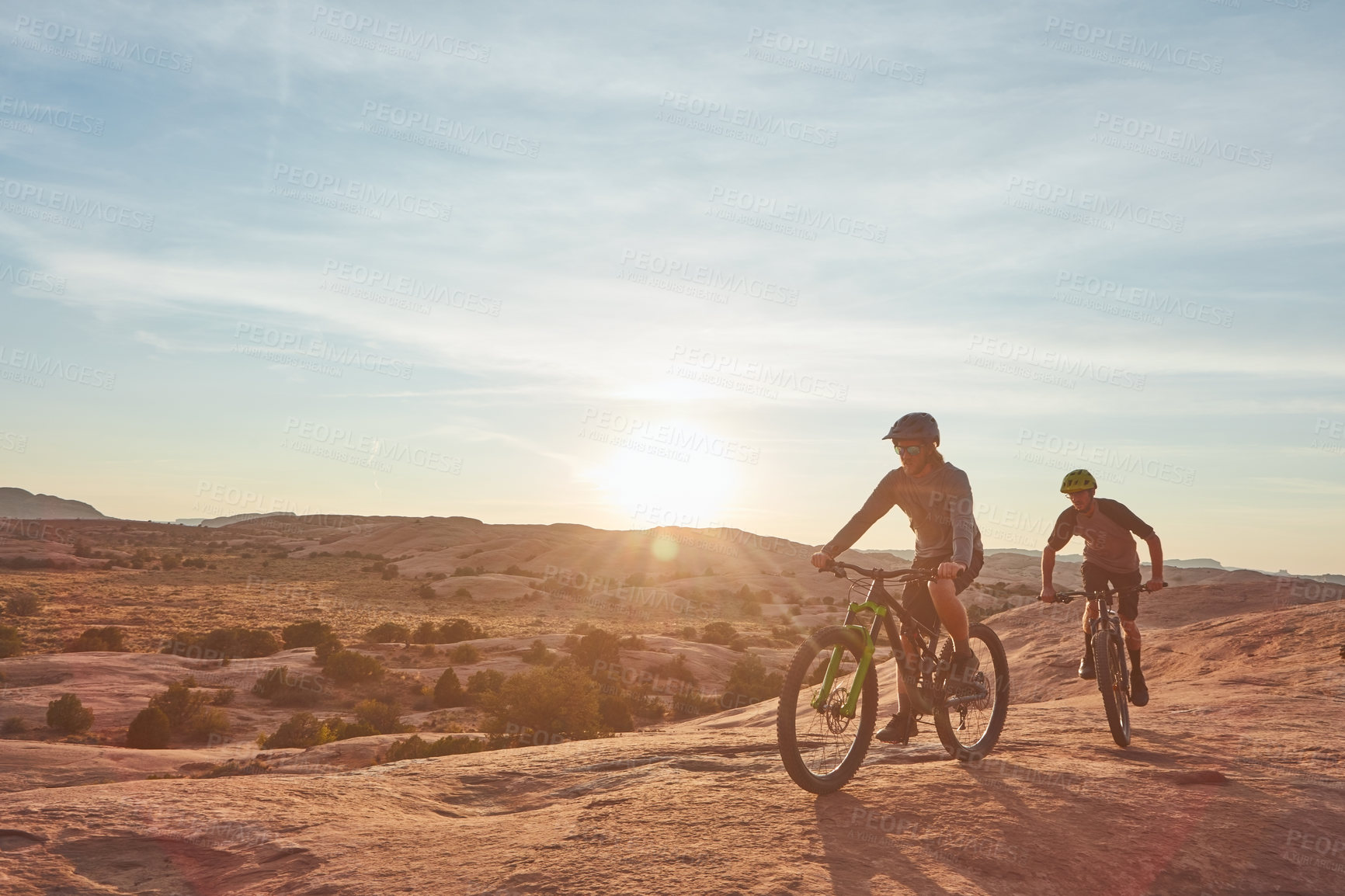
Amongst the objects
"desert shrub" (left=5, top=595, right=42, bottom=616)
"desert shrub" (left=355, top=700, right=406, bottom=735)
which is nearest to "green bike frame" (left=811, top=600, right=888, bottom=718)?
"desert shrub" (left=355, top=700, right=406, bottom=735)

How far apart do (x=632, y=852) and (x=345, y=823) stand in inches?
83.7

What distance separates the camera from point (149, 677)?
22.6m

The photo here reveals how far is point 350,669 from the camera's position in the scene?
80.9 feet

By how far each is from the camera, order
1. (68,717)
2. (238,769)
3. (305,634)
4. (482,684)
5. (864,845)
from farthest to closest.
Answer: (305,634)
(482,684)
(68,717)
(238,769)
(864,845)

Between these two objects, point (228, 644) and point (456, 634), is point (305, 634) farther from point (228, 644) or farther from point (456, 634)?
point (456, 634)

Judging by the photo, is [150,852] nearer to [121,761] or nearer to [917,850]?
[917,850]

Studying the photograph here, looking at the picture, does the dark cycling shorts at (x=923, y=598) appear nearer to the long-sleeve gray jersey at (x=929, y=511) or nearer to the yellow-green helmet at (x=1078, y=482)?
the long-sleeve gray jersey at (x=929, y=511)

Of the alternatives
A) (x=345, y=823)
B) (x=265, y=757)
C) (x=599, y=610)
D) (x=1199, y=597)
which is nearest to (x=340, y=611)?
(x=599, y=610)

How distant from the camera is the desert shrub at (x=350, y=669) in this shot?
24.5 m

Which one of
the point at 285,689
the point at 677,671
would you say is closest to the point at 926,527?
the point at 285,689

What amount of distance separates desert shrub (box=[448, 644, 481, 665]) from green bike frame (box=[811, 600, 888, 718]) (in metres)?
24.2

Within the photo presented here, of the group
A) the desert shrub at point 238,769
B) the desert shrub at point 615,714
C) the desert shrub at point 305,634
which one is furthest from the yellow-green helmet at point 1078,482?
the desert shrub at point 305,634

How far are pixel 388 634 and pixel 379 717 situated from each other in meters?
14.7

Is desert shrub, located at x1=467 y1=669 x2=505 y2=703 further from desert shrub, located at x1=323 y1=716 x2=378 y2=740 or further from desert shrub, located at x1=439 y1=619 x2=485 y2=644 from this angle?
desert shrub, located at x1=439 y1=619 x2=485 y2=644
